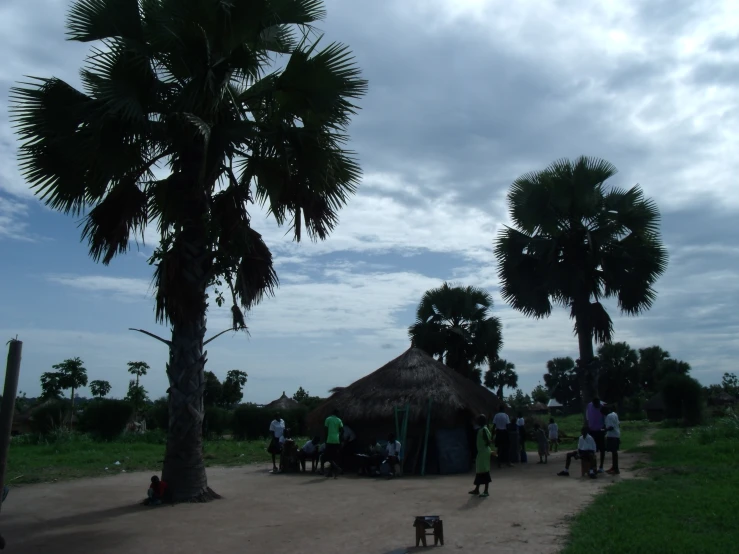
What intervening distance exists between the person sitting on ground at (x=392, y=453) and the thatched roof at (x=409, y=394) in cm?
111

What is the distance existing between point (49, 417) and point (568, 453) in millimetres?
23058

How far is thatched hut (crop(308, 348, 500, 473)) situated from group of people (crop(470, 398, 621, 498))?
2.98ft

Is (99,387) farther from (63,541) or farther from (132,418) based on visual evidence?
(63,541)

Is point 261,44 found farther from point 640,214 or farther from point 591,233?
point 640,214

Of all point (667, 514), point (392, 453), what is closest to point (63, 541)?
point (667, 514)

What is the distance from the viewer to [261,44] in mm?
10906

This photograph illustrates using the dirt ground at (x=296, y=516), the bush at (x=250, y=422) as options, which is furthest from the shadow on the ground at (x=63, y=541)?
the bush at (x=250, y=422)

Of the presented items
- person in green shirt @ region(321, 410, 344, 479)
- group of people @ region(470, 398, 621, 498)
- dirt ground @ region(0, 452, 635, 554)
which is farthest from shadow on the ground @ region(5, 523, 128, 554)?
person in green shirt @ region(321, 410, 344, 479)

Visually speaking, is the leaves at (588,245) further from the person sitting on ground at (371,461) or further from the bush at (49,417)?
the bush at (49,417)

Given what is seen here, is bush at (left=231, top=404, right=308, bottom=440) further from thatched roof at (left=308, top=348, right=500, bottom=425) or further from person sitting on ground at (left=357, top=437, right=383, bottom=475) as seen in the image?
person sitting on ground at (left=357, top=437, right=383, bottom=475)

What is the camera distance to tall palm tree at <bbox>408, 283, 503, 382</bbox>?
87.4 ft

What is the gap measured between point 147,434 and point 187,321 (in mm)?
19069

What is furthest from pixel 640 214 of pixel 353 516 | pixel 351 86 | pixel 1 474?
pixel 1 474

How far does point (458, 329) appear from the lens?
26.8 m
